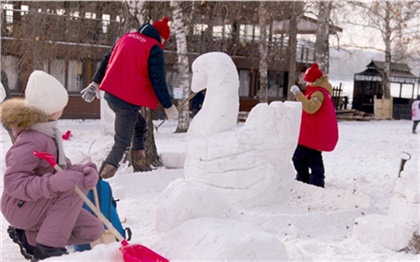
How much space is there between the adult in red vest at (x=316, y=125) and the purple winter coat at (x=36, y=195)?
3.76 metres

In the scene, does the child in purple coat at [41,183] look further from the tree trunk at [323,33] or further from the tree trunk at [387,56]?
the tree trunk at [387,56]

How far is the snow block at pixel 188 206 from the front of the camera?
314cm

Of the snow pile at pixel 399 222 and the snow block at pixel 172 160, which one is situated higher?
the snow pile at pixel 399 222

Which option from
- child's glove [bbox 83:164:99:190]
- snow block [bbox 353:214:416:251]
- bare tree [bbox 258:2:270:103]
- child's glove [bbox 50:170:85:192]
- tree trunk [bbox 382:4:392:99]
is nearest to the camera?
child's glove [bbox 50:170:85:192]

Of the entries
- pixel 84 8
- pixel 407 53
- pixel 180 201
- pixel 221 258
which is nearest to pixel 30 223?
pixel 180 201

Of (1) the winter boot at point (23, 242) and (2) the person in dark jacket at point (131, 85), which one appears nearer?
(1) the winter boot at point (23, 242)

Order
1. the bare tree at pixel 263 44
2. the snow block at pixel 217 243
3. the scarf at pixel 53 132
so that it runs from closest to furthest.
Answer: the snow block at pixel 217 243 < the scarf at pixel 53 132 < the bare tree at pixel 263 44

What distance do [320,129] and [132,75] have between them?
2.32m

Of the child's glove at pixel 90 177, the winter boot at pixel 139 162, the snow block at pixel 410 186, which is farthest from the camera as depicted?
the winter boot at pixel 139 162

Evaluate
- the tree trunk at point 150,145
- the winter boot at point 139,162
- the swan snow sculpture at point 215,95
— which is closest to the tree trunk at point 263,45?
the tree trunk at point 150,145

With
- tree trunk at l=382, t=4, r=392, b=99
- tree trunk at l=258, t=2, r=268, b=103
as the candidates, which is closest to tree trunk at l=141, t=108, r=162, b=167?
tree trunk at l=258, t=2, r=268, b=103

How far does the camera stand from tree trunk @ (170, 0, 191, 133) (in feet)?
43.3

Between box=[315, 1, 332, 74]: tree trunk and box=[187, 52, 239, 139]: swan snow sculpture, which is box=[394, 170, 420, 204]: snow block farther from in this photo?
box=[315, 1, 332, 74]: tree trunk

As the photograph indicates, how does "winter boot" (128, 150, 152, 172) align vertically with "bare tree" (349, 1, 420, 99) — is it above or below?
below
